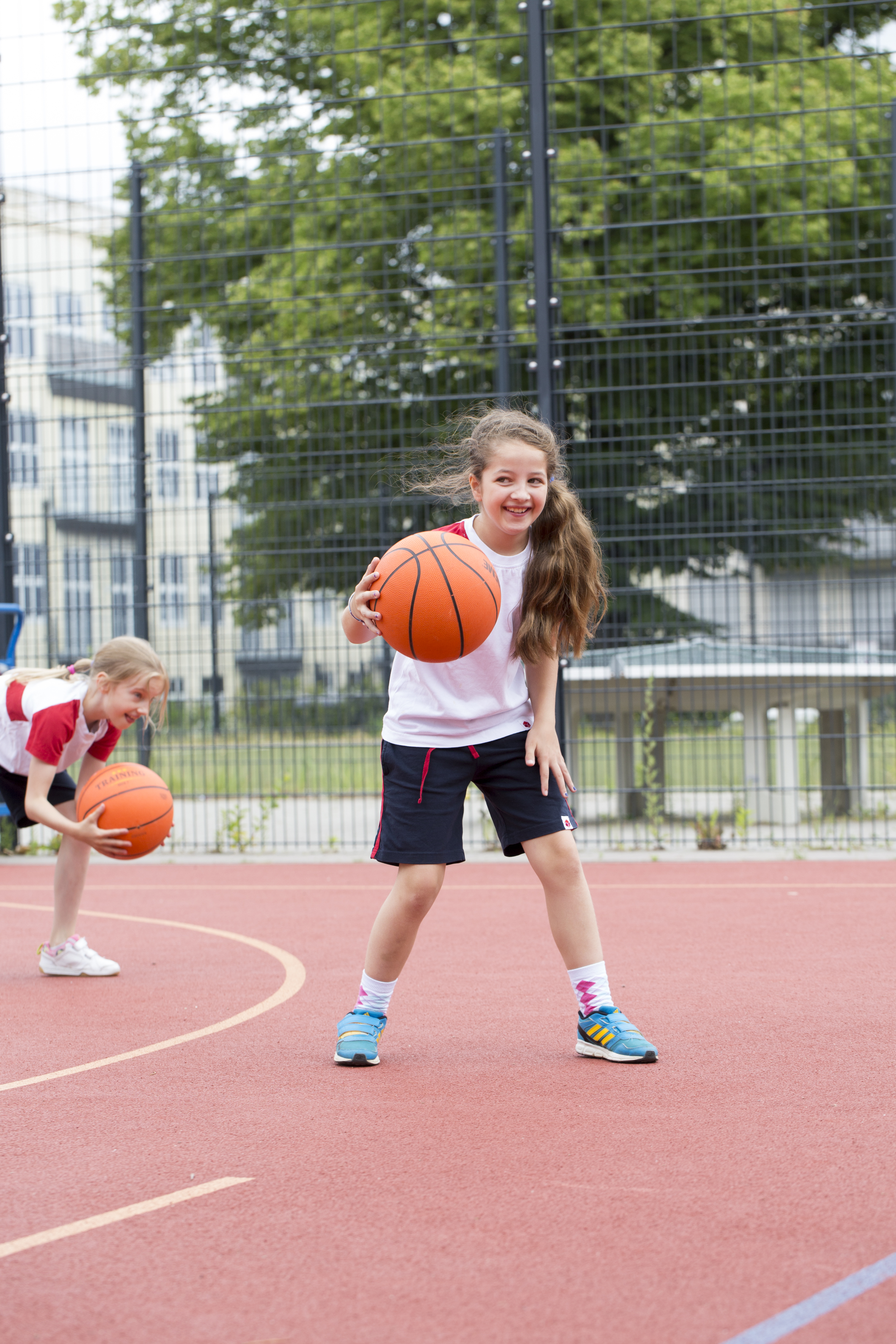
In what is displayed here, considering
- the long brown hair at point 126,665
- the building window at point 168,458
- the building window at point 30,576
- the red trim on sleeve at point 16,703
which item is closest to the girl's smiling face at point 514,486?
the long brown hair at point 126,665

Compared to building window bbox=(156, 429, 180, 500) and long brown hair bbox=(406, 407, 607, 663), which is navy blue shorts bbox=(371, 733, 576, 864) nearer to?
long brown hair bbox=(406, 407, 607, 663)

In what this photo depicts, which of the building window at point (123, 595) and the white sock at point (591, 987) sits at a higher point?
the building window at point (123, 595)

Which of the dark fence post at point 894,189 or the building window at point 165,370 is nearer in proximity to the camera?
the dark fence post at point 894,189

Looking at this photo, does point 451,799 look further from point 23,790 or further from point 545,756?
point 23,790

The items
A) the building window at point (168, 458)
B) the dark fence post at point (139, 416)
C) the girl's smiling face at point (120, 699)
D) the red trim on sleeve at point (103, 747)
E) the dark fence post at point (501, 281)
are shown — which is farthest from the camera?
the building window at point (168, 458)

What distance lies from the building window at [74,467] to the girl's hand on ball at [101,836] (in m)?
6.06

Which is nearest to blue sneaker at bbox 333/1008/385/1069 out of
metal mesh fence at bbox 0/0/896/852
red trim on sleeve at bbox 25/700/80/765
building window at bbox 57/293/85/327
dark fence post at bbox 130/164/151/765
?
red trim on sleeve at bbox 25/700/80/765

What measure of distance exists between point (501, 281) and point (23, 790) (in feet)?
18.2

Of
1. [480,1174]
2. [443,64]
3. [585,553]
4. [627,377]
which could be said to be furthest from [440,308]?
[480,1174]

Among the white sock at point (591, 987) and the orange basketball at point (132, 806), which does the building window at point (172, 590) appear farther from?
the white sock at point (591, 987)

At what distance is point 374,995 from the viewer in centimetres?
444

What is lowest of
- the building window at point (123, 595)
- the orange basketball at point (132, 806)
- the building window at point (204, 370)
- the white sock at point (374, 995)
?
the white sock at point (374, 995)

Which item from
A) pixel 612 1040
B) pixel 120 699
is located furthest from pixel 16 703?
pixel 612 1040

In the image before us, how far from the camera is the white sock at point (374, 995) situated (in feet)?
14.6
